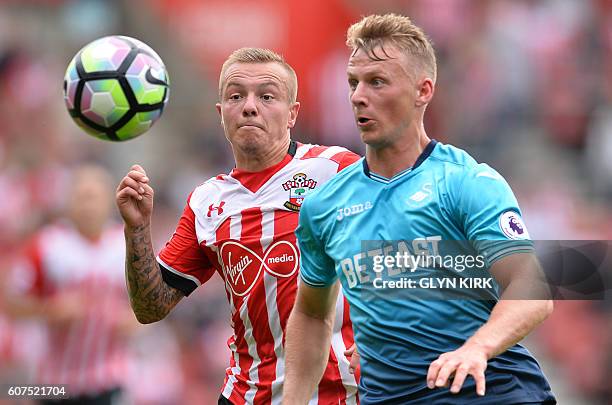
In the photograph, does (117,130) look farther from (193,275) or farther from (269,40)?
(269,40)

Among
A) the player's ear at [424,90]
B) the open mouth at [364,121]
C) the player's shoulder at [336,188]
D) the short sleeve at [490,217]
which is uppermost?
the player's ear at [424,90]

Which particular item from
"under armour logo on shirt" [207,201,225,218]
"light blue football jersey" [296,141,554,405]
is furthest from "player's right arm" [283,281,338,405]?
"under armour logo on shirt" [207,201,225,218]

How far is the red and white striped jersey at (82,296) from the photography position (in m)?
9.30

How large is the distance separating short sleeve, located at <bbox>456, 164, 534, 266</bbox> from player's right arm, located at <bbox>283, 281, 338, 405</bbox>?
1.00m

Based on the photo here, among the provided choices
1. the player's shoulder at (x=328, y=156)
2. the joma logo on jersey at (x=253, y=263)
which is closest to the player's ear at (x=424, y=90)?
the player's shoulder at (x=328, y=156)

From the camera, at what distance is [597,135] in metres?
13.0

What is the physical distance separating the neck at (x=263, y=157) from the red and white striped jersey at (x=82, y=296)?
3.68 meters

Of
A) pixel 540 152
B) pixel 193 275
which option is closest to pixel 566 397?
pixel 540 152

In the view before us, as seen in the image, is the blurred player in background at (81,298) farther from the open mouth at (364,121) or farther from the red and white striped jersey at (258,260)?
the open mouth at (364,121)

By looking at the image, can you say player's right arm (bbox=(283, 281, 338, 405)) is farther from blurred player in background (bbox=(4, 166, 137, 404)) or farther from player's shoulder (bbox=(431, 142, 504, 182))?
blurred player in background (bbox=(4, 166, 137, 404))

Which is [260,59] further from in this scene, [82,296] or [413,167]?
[82,296]

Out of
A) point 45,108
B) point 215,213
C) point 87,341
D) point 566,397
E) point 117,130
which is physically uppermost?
point 45,108

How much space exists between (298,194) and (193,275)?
0.79m

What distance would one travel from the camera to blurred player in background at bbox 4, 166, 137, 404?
30.5 ft
